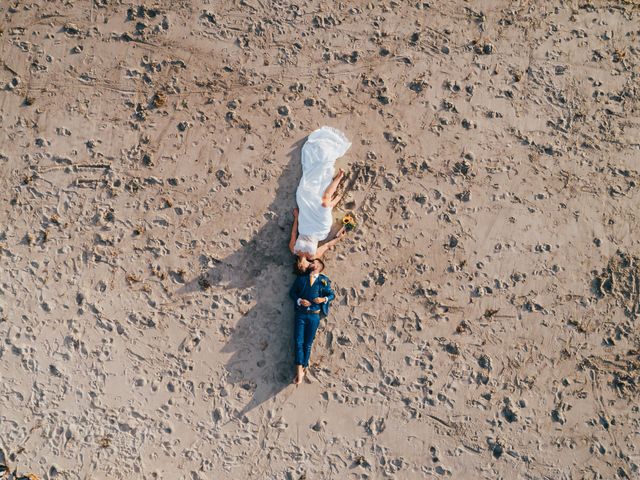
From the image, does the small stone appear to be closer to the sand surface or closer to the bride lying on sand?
the sand surface

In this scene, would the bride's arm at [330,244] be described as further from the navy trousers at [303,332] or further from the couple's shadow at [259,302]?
the navy trousers at [303,332]

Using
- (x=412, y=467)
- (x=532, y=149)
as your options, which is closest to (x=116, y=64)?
(x=532, y=149)

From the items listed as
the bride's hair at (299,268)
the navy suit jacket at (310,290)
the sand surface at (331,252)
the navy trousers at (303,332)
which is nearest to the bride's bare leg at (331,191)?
the sand surface at (331,252)

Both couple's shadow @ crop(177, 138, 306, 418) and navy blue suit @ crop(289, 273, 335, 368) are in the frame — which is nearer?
navy blue suit @ crop(289, 273, 335, 368)

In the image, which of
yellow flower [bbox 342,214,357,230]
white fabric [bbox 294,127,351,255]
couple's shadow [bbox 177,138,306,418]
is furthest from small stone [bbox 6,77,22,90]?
yellow flower [bbox 342,214,357,230]

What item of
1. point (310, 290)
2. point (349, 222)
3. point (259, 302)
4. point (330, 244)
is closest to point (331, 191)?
point (349, 222)

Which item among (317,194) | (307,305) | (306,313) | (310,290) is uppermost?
(317,194)

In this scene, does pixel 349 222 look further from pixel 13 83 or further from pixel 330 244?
pixel 13 83
